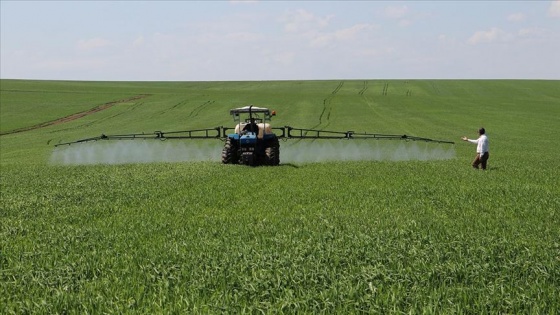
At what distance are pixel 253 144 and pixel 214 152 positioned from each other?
11066 mm

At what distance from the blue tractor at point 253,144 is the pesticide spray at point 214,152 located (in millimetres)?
4143

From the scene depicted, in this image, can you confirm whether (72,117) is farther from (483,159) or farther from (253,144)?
(483,159)

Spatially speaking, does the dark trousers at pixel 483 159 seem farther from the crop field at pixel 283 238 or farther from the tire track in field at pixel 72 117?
the tire track in field at pixel 72 117

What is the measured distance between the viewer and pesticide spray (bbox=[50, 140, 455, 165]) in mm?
31781

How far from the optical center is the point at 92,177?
21609 millimetres

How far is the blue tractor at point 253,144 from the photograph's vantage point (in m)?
25.8

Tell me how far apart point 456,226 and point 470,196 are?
475cm

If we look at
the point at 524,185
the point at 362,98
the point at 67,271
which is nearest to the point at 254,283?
the point at 67,271

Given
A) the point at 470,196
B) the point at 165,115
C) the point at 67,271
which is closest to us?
the point at 67,271

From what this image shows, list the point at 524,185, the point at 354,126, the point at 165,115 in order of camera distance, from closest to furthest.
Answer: the point at 524,185
the point at 354,126
the point at 165,115

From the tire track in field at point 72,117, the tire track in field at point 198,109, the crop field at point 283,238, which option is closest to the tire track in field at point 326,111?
the tire track in field at point 198,109

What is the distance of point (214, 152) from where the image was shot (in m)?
36.4

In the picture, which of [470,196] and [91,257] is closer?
[91,257]

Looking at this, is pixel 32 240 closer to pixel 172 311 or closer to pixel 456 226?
pixel 172 311
